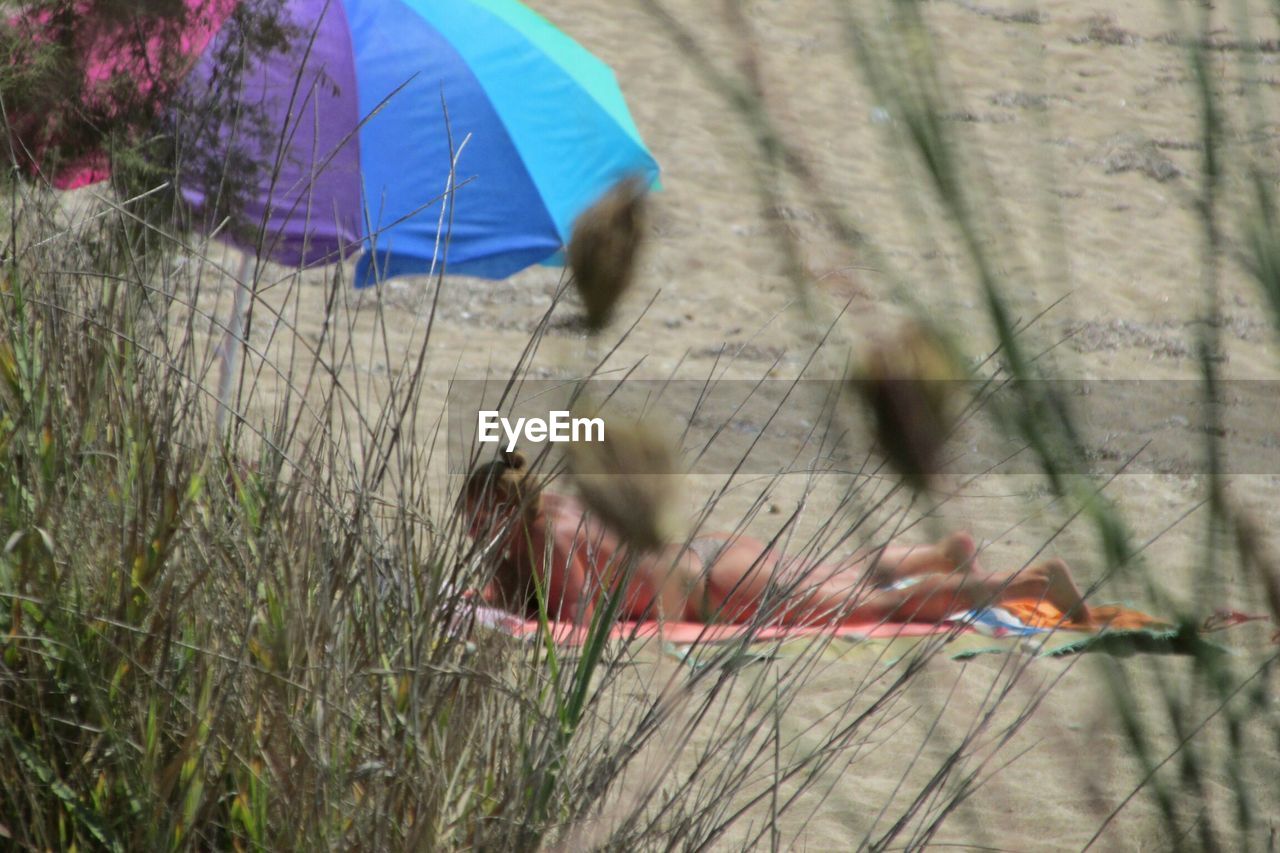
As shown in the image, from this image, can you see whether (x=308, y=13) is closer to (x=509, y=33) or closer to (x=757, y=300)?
(x=509, y=33)

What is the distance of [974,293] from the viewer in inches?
84.4

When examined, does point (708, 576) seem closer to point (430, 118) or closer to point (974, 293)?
point (974, 293)

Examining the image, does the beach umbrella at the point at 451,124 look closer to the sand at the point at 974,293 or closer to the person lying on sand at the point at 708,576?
the sand at the point at 974,293

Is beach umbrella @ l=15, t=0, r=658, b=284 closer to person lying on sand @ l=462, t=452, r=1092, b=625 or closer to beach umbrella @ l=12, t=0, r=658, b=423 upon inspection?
beach umbrella @ l=12, t=0, r=658, b=423

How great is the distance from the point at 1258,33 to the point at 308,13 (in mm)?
8518

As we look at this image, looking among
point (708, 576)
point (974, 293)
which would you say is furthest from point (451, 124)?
point (708, 576)

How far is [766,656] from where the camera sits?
137 cm

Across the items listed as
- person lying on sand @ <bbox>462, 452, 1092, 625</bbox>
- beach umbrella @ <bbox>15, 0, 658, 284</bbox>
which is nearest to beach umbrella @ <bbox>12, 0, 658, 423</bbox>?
beach umbrella @ <bbox>15, 0, 658, 284</bbox>

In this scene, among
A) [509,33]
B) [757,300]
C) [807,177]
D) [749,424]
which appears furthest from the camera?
[757,300]

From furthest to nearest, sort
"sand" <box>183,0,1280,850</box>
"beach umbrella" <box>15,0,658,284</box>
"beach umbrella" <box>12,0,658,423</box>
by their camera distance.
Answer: "beach umbrella" <box>15,0,658,284</box> < "beach umbrella" <box>12,0,658,423</box> < "sand" <box>183,0,1280,850</box>

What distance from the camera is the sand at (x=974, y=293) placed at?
3.89 feet

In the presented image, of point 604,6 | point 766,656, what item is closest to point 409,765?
point 766,656

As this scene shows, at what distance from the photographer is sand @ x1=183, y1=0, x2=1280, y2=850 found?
1.19 metres

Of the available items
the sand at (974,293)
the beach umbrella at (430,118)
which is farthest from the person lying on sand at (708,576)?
the beach umbrella at (430,118)
